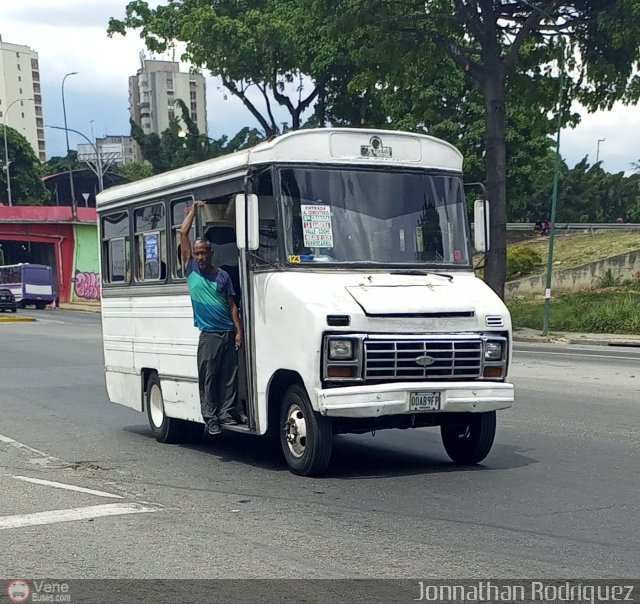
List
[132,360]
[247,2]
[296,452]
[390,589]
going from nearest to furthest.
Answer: [390,589] < [296,452] < [132,360] < [247,2]

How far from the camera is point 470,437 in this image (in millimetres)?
9500

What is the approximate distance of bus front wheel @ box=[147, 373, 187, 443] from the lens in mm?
11422

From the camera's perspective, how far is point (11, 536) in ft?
23.2

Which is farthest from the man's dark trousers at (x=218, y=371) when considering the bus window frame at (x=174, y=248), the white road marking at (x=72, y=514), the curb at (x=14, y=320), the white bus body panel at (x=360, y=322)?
the curb at (x=14, y=320)

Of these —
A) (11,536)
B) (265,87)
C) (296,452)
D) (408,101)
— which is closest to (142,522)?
(11,536)

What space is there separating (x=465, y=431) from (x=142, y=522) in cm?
333

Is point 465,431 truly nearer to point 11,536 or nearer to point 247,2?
point 11,536

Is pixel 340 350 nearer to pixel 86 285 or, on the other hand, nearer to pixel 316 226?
pixel 316 226

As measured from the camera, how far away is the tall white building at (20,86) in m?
163

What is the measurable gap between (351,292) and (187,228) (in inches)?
88.0

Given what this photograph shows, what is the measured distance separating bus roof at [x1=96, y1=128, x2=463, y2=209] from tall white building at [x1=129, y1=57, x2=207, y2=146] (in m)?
173

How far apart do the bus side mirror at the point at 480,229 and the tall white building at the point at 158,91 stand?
173 metres

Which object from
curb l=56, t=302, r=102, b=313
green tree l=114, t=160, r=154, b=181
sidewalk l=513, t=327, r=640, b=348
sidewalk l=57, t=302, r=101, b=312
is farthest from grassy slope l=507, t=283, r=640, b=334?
green tree l=114, t=160, r=154, b=181

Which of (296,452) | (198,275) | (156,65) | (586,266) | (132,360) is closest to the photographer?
(296,452)
